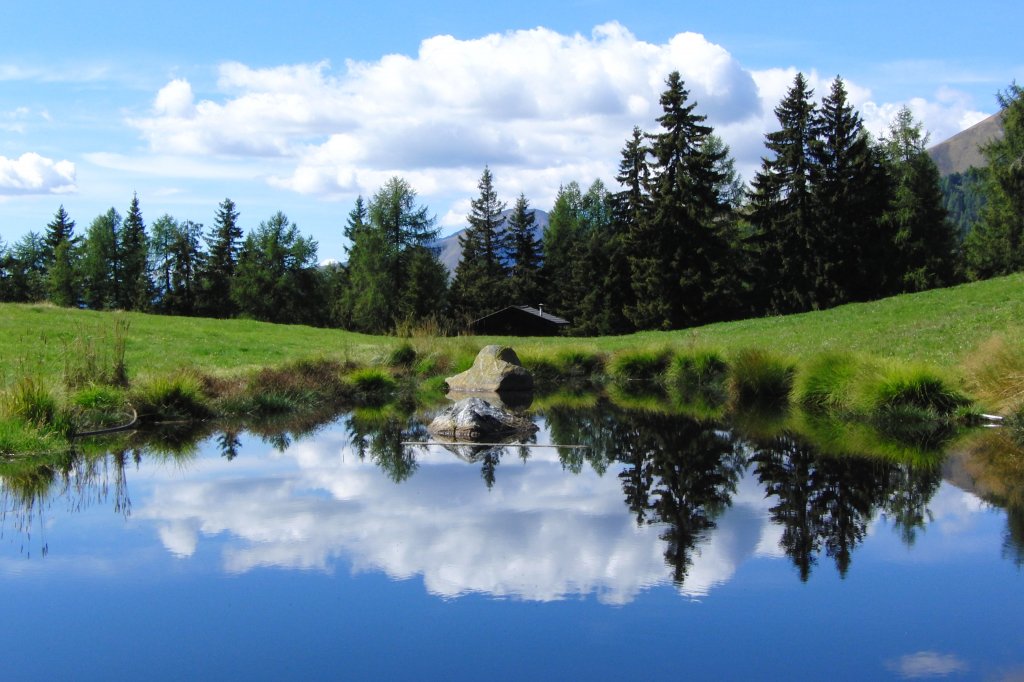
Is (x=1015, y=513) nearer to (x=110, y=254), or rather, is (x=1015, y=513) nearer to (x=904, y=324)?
(x=904, y=324)

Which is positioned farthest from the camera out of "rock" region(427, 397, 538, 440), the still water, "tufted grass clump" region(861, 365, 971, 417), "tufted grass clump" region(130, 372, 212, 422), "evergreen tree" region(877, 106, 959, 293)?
"evergreen tree" region(877, 106, 959, 293)

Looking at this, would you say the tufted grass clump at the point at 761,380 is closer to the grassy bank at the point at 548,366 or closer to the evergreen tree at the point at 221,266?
the grassy bank at the point at 548,366

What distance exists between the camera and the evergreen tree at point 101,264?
2793 inches

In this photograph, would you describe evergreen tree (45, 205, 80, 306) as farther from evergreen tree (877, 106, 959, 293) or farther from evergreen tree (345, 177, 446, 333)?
evergreen tree (877, 106, 959, 293)

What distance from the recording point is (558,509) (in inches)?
362

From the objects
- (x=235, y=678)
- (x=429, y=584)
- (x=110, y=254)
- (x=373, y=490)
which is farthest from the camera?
(x=110, y=254)

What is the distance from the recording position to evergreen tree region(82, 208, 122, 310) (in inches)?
2793

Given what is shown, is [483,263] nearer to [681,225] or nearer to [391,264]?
[391,264]

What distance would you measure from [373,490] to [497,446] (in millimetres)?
3481

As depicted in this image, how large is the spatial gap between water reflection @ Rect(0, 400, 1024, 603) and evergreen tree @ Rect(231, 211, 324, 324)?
56986mm

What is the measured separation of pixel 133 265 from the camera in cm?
7250

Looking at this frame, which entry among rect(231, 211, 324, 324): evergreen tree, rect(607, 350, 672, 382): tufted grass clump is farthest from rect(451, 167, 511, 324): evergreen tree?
rect(607, 350, 672, 382): tufted grass clump

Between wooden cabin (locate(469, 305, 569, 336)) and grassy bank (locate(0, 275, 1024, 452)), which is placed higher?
wooden cabin (locate(469, 305, 569, 336))

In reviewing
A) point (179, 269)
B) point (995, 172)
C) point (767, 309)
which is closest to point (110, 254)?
point (179, 269)
